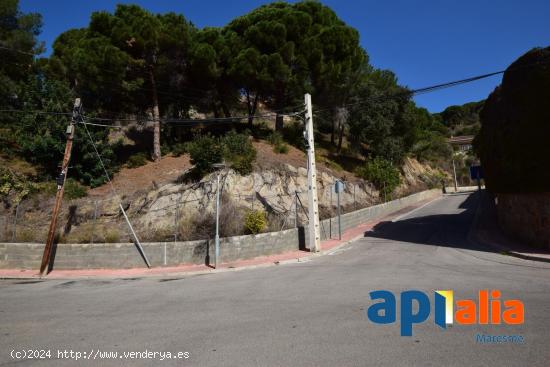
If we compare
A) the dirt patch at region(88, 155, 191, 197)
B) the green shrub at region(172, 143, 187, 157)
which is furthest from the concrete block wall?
the green shrub at region(172, 143, 187, 157)

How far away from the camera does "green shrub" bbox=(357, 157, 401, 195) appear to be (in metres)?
30.2

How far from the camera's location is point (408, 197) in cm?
3591

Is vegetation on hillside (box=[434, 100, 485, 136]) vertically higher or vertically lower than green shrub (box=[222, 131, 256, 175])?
higher

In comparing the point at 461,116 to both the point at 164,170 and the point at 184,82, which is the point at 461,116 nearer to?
the point at 184,82

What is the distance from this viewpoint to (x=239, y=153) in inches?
918

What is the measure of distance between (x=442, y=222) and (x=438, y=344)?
2003 centimetres

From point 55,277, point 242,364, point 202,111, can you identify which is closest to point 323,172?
point 202,111

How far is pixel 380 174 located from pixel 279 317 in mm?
25914

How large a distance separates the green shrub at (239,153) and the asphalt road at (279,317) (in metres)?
10.3

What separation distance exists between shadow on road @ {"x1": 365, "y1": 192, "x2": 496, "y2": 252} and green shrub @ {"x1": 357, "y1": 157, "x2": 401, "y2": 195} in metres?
5.52

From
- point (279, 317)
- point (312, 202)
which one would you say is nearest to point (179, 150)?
point (312, 202)

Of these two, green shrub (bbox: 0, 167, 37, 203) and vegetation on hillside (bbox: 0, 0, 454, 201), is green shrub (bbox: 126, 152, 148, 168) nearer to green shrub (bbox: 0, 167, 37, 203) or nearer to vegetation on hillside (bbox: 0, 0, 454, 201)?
vegetation on hillside (bbox: 0, 0, 454, 201)

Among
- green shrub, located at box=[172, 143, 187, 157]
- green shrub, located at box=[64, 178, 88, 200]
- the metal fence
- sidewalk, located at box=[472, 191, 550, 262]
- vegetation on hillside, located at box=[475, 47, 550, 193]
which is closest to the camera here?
sidewalk, located at box=[472, 191, 550, 262]

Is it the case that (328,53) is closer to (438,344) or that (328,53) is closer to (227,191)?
(227,191)
